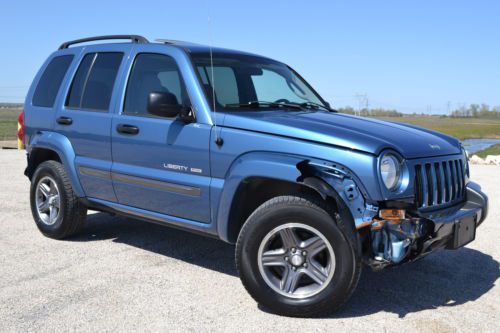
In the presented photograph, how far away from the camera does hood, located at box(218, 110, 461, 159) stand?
11.8 ft

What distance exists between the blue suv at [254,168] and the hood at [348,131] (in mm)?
13

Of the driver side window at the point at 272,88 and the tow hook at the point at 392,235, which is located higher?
the driver side window at the point at 272,88

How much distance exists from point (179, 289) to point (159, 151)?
1138 mm

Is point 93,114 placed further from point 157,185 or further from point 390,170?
point 390,170

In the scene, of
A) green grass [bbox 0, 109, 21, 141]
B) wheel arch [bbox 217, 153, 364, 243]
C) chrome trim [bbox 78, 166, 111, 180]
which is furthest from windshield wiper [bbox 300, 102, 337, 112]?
green grass [bbox 0, 109, 21, 141]

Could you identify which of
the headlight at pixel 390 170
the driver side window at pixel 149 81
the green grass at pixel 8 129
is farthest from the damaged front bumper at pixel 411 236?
the green grass at pixel 8 129

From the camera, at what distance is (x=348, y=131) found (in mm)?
3752

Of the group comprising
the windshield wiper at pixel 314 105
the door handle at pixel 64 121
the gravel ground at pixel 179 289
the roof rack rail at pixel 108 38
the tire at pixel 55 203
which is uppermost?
the roof rack rail at pixel 108 38

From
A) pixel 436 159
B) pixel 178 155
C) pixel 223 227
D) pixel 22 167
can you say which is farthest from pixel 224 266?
pixel 22 167

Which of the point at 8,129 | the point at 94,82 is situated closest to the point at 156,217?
the point at 94,82

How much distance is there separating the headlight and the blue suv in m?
0.01

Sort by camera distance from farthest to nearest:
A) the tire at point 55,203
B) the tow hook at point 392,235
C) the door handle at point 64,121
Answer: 1. the tire at point 55,203
2. the door handle at point 64,121
3. the tow hook at point 392,235

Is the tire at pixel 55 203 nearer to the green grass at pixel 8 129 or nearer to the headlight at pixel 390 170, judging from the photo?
the headlight at pixel 390 170

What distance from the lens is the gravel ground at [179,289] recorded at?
11.9ft
